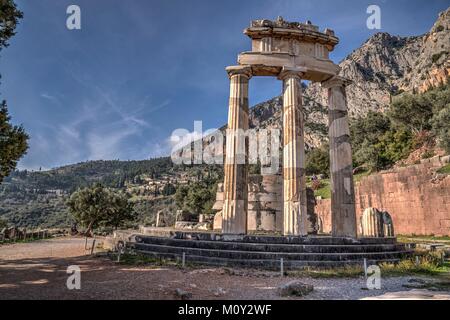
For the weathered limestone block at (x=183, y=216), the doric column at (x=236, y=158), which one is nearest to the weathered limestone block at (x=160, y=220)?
the weathered limestone block at (x=183, y=216)

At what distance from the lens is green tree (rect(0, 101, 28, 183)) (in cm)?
1097

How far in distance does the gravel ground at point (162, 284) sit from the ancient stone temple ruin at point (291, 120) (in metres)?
4.60

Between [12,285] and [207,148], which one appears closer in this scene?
[12,285]

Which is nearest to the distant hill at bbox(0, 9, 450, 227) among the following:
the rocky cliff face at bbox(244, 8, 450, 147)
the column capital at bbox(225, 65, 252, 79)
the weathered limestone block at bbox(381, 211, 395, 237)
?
the rocky cliff face at bbox(244, 8, 450, 147)

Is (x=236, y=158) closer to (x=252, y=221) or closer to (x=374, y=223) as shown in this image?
(x=252, y=221)

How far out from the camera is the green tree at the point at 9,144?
11.0 m

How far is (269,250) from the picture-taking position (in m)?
12.5

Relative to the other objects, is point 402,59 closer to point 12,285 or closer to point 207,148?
point 207,148

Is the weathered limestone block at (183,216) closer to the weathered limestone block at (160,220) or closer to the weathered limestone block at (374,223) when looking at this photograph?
the weathered limestone block at (160,220)

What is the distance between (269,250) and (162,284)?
551cm

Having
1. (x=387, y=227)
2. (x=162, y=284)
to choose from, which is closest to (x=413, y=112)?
(x=387, y=227)
